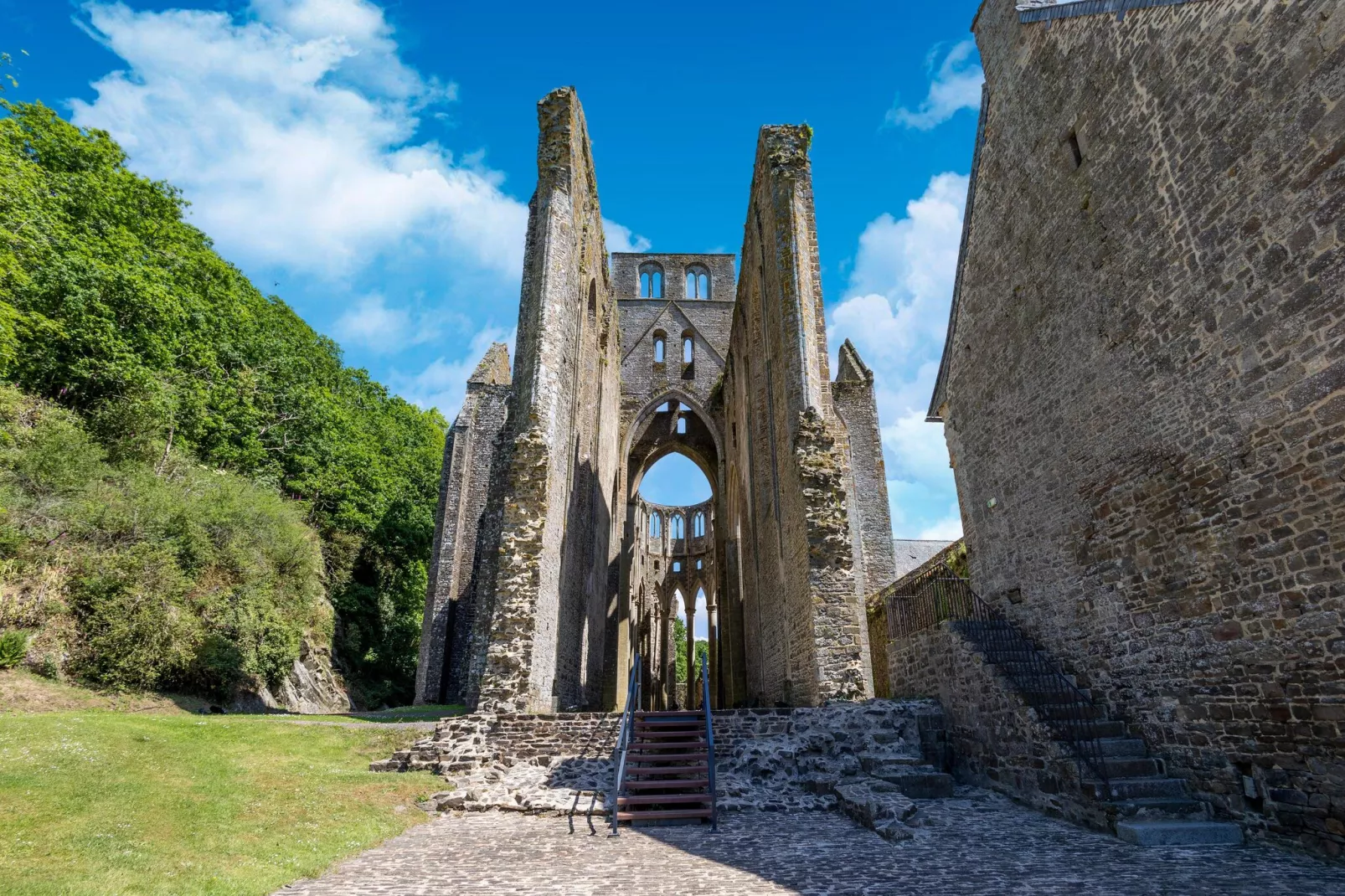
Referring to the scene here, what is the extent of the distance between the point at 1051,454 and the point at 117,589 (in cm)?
1691

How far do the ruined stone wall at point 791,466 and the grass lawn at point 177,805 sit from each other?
22.4 feet

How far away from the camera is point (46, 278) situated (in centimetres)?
1591

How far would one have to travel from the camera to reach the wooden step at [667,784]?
7.78 metres

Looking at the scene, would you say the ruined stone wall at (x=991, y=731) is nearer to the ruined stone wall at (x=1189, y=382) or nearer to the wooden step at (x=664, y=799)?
the ruined stone wall at (x=1189, y=382)

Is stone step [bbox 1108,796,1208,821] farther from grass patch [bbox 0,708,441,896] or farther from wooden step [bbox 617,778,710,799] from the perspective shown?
grass patch [bbox 0,708,441,896]

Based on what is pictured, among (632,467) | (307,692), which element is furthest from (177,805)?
(632,467)

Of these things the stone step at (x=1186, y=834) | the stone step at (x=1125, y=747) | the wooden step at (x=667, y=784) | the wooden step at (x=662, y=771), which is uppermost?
the stone step at (x=1125, y=747)

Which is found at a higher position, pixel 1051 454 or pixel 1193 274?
pixel 1193 274

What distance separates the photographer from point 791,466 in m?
13.2

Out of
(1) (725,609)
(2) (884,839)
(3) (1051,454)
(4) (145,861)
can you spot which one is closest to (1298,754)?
(2) (884,839)

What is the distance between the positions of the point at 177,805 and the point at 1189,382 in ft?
35.3

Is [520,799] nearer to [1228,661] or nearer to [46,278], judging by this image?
[1228,661]

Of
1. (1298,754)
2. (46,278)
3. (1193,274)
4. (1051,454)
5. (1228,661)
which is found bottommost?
(1298,754)

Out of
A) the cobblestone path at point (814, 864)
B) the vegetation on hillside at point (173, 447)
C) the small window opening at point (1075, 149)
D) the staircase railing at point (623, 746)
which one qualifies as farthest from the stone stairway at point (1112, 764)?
the vegetation on hillside at point (173, 447)
